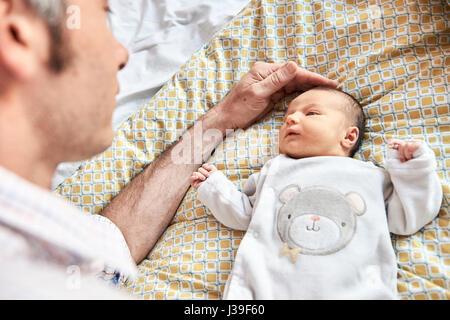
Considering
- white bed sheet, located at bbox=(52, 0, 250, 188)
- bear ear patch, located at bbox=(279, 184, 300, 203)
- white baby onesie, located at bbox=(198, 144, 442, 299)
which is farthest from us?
white bed sheet, located at bbox=(52, 0, 250, 188)

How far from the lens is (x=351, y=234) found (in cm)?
85

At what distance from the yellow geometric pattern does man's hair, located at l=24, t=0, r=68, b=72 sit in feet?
1.79

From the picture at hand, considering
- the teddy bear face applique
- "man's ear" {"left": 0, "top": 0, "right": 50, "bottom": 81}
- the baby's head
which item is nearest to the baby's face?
the baby's head

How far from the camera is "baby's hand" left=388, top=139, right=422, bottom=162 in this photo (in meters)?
0.89

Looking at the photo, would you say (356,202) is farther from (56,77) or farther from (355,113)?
(56,77)

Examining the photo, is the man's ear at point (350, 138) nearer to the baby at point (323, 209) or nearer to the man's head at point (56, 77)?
the baby at point (323, 209)

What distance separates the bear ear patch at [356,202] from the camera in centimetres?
87

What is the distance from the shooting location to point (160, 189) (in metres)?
1.10

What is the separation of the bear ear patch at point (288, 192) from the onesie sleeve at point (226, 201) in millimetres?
84

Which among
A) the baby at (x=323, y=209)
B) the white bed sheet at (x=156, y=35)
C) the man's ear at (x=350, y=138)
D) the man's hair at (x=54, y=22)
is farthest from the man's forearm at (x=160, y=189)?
the man's hair at (x=54, y=22)

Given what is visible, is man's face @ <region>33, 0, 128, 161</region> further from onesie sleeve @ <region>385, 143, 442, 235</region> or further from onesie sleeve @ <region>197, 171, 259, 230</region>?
onesie sleeve @ <region>385, 143, 442, 235</region>

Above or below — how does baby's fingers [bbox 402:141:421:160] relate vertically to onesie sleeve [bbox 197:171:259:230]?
above

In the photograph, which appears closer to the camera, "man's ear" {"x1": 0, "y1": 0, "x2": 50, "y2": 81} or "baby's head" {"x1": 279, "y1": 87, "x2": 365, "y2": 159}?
"man's ear" {"x1": 0, "y1": 0, "x2": 50, "y2": 81}
